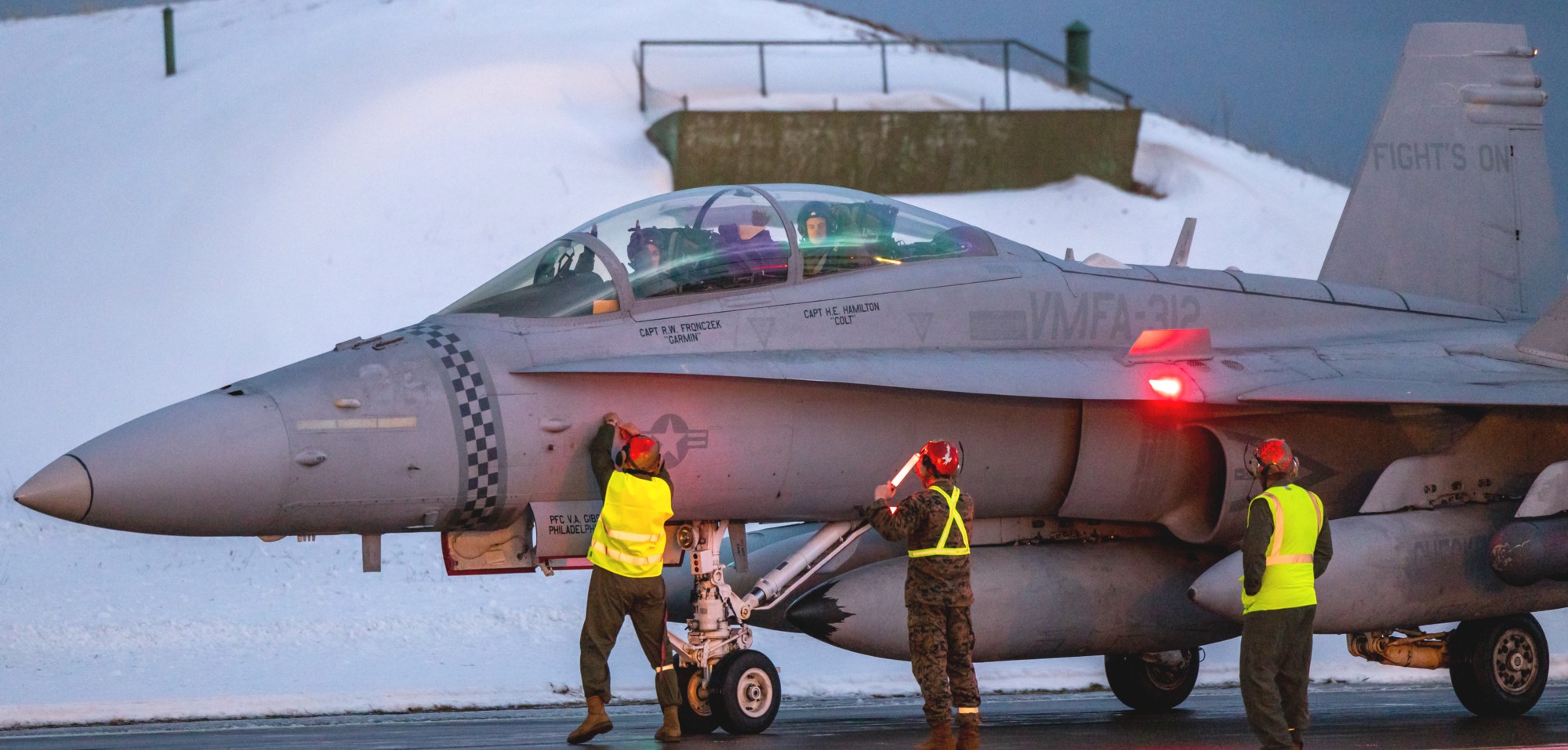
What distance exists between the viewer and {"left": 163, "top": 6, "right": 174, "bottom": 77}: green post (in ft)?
96.2

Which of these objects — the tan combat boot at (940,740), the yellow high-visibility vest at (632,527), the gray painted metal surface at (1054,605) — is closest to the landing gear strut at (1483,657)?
the gray painted metal surface at (1054,605)

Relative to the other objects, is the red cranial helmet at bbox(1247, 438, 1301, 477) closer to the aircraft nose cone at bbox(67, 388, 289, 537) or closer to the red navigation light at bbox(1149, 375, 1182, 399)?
the red navigation light at bbox(1149, 375, 1182, 399)

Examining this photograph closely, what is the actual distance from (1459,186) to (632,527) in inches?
297

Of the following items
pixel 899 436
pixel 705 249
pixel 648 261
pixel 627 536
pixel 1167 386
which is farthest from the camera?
pixel 1167 386

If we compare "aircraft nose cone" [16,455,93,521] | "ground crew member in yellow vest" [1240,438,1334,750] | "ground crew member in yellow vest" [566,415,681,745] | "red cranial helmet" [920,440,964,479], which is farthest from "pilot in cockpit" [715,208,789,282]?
"aircraft nose cone" [16,455,93,521]

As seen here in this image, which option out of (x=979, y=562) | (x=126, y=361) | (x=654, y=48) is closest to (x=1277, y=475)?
(x=979, y=562)

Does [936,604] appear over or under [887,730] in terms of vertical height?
over

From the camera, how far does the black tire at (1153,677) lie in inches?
462

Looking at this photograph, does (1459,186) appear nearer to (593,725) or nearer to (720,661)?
(720,661)

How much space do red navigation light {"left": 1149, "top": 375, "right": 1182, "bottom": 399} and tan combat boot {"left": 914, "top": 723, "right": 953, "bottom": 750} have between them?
8.25ft

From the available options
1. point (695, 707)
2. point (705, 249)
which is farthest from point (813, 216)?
point (695, 707)

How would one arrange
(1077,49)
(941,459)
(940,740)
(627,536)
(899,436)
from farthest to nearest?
1. (1077,49)
2. (899,436)
3. (627,536)
4. (941,459)
5. (940,740)

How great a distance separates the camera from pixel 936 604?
27.5 feet

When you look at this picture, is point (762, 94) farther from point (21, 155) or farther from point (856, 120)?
point (21, 155)
